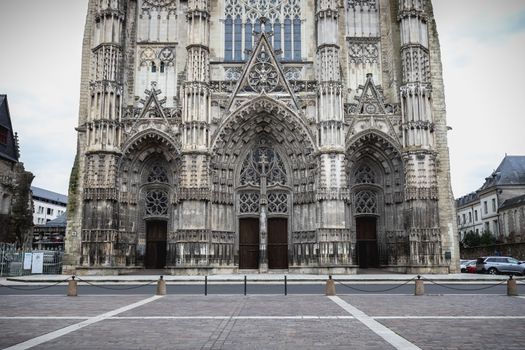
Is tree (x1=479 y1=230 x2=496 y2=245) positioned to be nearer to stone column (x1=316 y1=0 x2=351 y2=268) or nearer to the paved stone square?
stone column (x1=316 y1=0 x2=351 y2=268)

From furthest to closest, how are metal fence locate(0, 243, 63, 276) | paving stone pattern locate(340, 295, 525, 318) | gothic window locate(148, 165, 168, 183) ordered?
gothic window locate(148, 165, 168, 183) → metal fence locate(0, 243, 63, 276) → paving stone pattern locate(340, 295, 525, 318)

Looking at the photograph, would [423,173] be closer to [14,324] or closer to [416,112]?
[416,112]

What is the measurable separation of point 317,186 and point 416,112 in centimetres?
719

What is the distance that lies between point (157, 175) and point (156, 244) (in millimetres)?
4176

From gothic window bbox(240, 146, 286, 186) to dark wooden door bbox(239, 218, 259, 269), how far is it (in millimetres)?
2420

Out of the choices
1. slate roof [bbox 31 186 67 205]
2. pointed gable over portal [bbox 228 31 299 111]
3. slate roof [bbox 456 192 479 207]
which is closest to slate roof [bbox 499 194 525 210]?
slate roof [bbox 456 192 479 207]

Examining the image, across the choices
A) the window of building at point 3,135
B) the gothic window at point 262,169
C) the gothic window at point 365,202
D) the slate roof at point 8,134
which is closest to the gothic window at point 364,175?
the gothic window at point 365,202

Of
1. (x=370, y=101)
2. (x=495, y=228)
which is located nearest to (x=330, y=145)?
(x=370, y=101)

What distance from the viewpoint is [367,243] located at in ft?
104

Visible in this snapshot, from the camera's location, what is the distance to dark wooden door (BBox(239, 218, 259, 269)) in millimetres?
31266

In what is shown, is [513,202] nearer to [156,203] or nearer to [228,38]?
[228,38]

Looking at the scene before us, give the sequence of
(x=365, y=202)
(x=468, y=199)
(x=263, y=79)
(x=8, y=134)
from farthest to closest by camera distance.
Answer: (x=468, y=199) → (x=8, y=134) → (x=365, y=202) → (x=263, y=79)

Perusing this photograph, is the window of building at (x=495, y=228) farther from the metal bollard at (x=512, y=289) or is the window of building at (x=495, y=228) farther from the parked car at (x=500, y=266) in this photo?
the metal bollard at (x=512, y=289)

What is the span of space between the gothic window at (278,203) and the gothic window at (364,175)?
4561 millimetres
